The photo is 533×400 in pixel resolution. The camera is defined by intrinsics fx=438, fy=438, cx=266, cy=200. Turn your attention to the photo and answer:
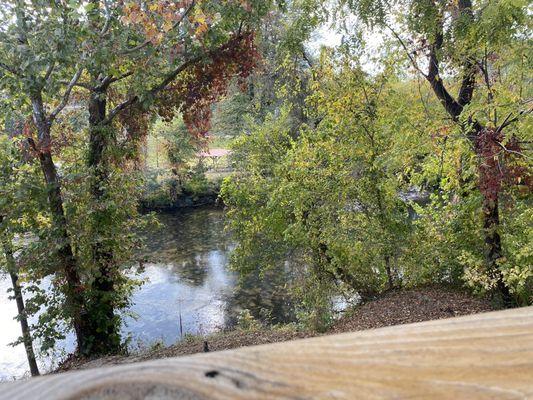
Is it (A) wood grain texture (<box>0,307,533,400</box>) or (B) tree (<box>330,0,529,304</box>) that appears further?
(B) tree (<box>330,0,529,304</box>)

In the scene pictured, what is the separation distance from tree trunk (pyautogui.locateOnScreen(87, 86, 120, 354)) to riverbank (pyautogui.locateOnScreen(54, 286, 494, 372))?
565 millimetres

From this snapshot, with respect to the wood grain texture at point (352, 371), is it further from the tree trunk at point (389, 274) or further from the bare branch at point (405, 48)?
the tree trunk at point (389, 274)

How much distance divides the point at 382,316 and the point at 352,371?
23.9 feet

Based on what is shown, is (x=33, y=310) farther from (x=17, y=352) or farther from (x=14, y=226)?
(x=17, y=352)

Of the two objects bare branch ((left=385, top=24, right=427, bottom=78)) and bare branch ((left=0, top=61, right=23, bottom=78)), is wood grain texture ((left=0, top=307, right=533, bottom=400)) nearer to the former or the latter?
bare branch ((left=0, top=61, right=23, bottom=78))

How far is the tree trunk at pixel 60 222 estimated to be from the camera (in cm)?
653

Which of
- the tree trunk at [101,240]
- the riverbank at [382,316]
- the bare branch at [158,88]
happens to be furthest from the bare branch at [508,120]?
the tree trunk at [101,240]

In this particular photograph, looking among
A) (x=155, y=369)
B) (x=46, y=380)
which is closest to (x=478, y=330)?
(x=155, y=369)

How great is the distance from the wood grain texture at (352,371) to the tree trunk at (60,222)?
636 cm

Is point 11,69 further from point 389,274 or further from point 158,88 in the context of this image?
point 389,274

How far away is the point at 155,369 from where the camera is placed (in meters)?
0.60

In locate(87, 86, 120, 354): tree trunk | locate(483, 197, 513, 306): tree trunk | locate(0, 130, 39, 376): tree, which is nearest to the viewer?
locate(483, 197, 513, 306): tree trunk

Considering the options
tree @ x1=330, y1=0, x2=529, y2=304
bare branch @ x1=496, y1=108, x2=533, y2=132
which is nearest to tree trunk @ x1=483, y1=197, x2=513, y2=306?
tree @ x1=330, y1=0, x2=529, y2=304

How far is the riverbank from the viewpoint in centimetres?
685
